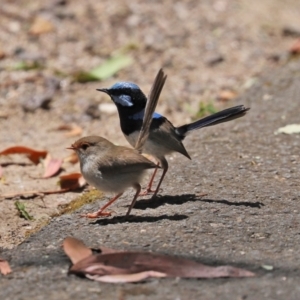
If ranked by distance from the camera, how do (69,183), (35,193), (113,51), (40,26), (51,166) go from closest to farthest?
(35,193) → (69,183) → (51,166) → (113,51) → (40,26)

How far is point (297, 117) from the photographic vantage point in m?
7.12

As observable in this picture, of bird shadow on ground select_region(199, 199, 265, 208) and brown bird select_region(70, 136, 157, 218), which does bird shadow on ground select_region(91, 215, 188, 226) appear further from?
bird shadow on ground select_region(199, 199, 265, 208)

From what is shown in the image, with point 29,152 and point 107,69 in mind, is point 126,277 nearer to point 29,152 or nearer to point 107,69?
point 29,152

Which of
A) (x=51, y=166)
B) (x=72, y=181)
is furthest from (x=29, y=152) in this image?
(x=72, y=181)

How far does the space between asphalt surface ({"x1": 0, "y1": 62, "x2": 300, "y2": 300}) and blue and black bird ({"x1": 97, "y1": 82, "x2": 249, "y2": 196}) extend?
0.28m

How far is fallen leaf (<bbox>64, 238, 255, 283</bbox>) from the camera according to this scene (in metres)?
3.71

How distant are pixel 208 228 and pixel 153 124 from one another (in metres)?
1.29

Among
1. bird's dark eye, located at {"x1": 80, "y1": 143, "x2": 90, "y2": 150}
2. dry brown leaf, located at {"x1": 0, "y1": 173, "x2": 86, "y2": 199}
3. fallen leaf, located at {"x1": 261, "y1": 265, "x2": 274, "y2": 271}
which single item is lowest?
fallen leaf, located at {"x1": 261, "y1": 265, "x2": 274, "y2": 271}

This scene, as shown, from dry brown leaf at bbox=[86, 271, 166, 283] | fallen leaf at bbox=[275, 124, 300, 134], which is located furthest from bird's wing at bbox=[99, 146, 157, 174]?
fallen leaf at bbox=[275, 124, 300, 134]

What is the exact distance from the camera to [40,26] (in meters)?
9.50

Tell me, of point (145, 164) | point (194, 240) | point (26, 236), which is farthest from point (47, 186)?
point (194, 240)

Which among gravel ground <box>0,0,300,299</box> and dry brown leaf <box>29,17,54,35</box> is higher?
dry brown leaf <box>29,17,54,35</box>

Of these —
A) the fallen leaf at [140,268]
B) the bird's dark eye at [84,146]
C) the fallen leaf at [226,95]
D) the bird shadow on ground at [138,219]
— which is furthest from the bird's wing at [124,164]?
the fallen leaf at [226,95]

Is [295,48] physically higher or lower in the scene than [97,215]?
lower
